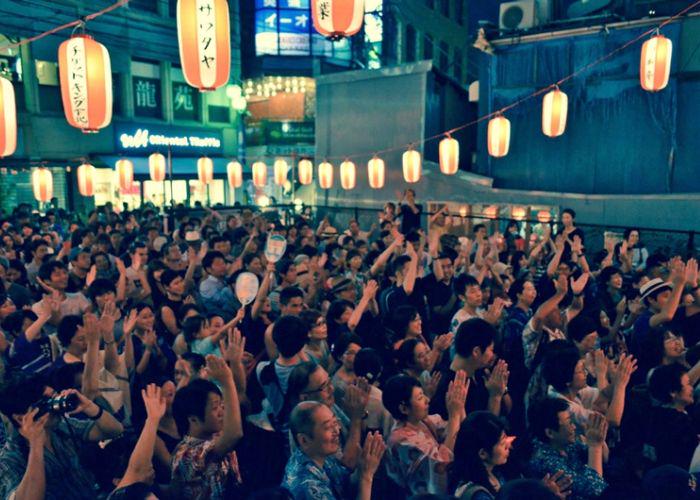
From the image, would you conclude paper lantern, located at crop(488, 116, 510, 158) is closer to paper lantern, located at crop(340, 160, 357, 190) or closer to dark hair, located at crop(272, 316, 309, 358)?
paper lantern, located at crop(340, 160, 357, 190)

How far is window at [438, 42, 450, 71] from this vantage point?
3547 centimetres

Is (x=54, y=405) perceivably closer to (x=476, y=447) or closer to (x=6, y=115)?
(x=476, y=447)

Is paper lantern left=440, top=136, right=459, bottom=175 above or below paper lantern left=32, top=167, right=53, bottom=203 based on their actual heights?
above

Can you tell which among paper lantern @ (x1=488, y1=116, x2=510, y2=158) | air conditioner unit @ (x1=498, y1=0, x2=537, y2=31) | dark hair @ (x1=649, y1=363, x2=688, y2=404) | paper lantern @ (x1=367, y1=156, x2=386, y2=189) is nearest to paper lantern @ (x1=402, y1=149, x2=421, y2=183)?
paper lantern @ (x1=367, y1=156, x2=386, y2=189)

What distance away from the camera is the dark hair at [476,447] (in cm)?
301

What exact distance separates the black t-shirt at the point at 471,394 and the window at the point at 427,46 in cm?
3163

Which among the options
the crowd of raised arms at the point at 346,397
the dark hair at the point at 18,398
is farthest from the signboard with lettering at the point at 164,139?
the dark hair at the point at 18,398

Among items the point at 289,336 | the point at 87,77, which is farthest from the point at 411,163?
the point at 289,336

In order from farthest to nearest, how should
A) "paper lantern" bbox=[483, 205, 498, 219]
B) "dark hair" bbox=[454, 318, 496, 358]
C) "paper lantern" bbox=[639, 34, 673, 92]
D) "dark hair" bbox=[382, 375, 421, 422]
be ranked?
"paper lantern" bbox=[483, 205, 498, 219], "paper lantern" bbox=[639, 34, 673, 92], "dark hair" bbox=[454, 318, 496, 358], "dark hair" bbox=[382, 375, 421, 422]

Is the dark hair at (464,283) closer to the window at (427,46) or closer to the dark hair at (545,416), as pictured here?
the dark hair at (545,416)

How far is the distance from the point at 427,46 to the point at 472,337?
106ft

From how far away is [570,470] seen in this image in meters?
3.37

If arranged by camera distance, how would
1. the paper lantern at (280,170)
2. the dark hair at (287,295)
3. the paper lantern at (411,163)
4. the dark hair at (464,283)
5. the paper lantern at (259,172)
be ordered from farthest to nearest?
the paper lantern at (259,172) < the paper lantern at (280,170) < the paper lantern at (411,163) < the dark hair at (464,283) < the dark hair at (287,295)

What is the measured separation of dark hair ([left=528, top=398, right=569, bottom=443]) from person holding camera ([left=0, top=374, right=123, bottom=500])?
8.99 ft
